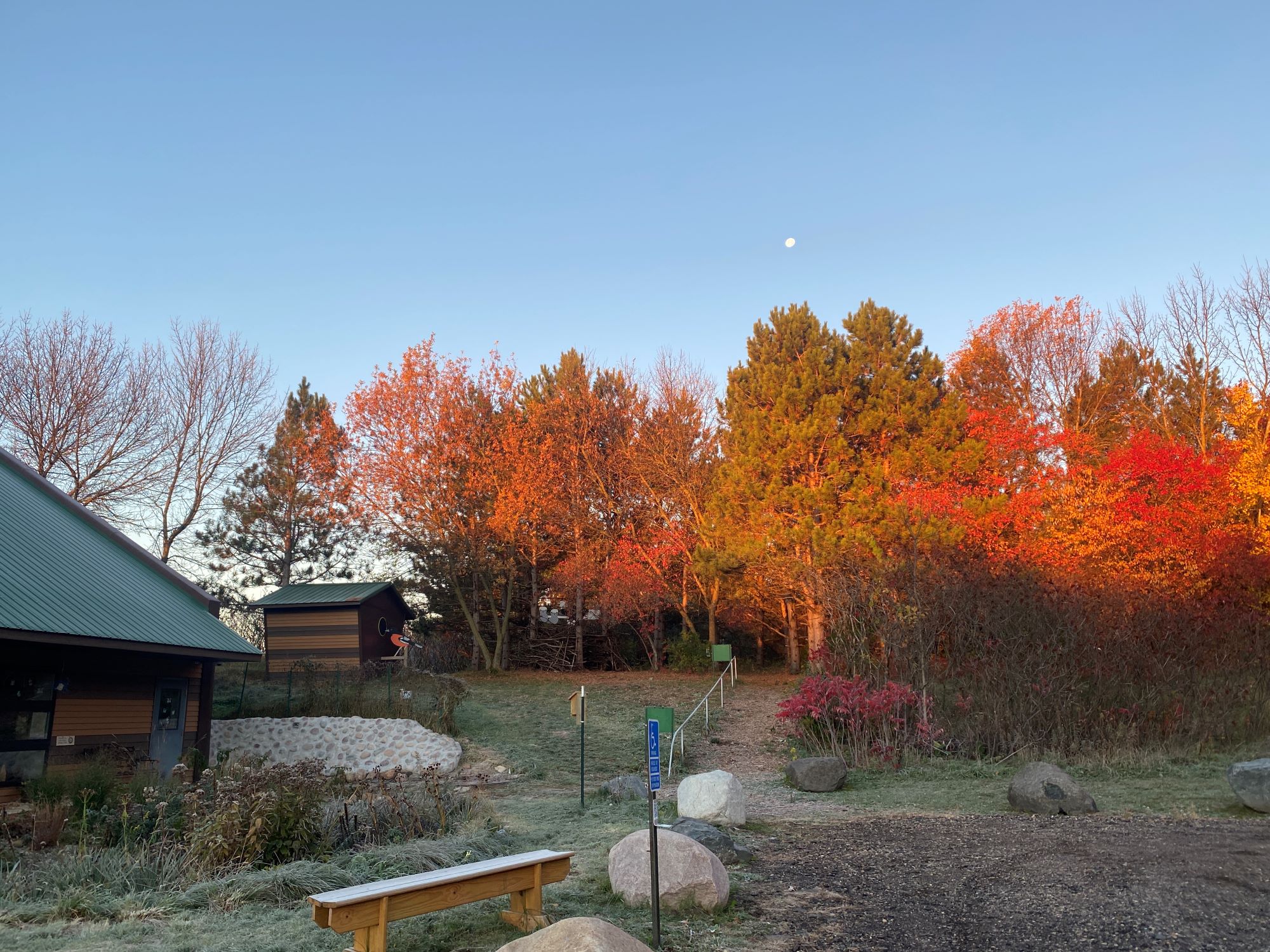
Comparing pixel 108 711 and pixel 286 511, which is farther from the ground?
pixel 286 511

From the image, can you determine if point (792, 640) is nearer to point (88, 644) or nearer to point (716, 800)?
point (716, 800)

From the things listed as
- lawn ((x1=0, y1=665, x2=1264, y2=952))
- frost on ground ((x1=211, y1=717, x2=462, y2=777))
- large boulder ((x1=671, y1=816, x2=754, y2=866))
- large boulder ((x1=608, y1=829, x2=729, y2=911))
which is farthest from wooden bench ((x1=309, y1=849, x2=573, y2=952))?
frost on ground ((x1=211, y1=717, x2=462, y2=777))

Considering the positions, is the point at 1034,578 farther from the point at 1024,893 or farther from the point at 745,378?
the point at 745,378

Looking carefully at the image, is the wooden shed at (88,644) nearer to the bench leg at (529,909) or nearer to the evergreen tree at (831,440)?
the bench leg at (529,909)

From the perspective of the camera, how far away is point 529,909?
5.59 meters

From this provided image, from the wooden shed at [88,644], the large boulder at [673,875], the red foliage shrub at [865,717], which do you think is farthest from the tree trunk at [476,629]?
the large boulder at [673,875]

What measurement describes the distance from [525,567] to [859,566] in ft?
60.7

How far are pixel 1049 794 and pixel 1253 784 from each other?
187 centimetres

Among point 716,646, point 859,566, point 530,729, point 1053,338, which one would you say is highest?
point 1053,338

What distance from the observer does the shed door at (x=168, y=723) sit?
13.6 meters

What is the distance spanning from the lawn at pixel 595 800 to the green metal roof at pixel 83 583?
4.48 metres

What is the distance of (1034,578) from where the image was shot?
46.4ft

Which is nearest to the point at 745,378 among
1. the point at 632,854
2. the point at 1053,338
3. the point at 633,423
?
the point at 633,423

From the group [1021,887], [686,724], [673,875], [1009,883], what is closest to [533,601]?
[686,724]
